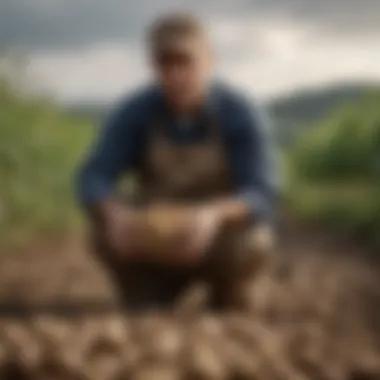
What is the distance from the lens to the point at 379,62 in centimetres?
127

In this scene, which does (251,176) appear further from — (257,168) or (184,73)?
(184,73)

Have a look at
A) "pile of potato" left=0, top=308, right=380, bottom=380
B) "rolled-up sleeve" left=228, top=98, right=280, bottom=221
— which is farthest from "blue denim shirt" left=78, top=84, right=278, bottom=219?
"pile of potato" left=0, top=308, right=380, bottom=380

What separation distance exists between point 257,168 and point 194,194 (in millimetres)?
80

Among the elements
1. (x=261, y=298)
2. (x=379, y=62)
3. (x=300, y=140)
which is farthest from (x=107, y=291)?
(x=379, y=62)

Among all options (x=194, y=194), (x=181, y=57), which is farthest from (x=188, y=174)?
(x=181, y=57)

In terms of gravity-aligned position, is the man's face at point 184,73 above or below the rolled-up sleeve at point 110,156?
above

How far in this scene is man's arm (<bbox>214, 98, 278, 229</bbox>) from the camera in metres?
1.23

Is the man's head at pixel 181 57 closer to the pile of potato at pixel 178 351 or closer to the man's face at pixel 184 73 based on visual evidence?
the man's face at pixel 184 73

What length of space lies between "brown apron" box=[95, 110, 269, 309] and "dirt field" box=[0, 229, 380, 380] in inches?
1.2

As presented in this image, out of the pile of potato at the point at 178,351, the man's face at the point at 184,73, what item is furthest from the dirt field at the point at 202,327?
the man's face at the point at 184,73

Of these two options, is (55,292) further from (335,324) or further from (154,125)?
(335,324)

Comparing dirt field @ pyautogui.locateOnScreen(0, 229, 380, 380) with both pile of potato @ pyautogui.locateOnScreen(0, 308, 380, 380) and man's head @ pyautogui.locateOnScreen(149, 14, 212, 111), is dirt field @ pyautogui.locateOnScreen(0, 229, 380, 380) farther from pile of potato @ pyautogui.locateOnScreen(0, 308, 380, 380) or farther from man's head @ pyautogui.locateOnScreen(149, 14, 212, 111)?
man's head @ pyautogui.locateOnScreen(149, 14, 212, 111)

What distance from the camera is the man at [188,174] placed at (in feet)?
4.03

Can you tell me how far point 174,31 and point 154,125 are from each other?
114 millimetres
